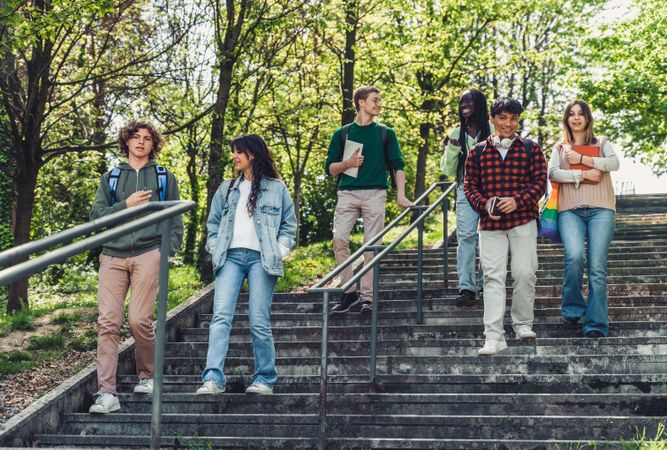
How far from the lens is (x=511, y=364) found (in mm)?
6129

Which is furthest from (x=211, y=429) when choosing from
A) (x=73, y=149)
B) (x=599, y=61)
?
(x=599, y=61)

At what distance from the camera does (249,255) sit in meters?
5.86

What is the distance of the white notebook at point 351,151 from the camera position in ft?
25.3

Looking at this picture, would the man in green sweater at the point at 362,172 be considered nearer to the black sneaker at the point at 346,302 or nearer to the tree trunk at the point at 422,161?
the black sneaker at the point at 346,302

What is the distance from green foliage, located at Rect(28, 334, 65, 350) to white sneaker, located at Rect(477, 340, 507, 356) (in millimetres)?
4107

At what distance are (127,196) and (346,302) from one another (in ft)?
8.28

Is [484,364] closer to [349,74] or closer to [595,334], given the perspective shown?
[595,334]

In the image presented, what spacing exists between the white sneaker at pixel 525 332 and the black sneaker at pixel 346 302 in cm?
181

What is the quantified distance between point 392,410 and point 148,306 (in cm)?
179

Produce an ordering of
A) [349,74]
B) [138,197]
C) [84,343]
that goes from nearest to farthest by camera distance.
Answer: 1. [138,197]
2. [84,343]
3. [349,74]

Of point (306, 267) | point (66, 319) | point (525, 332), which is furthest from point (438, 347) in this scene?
point (306, 267)

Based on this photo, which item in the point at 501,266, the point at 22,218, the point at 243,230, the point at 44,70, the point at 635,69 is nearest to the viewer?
the point at 243,230

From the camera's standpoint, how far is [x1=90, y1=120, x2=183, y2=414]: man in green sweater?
5883 mm

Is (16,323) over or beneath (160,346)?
beneath
